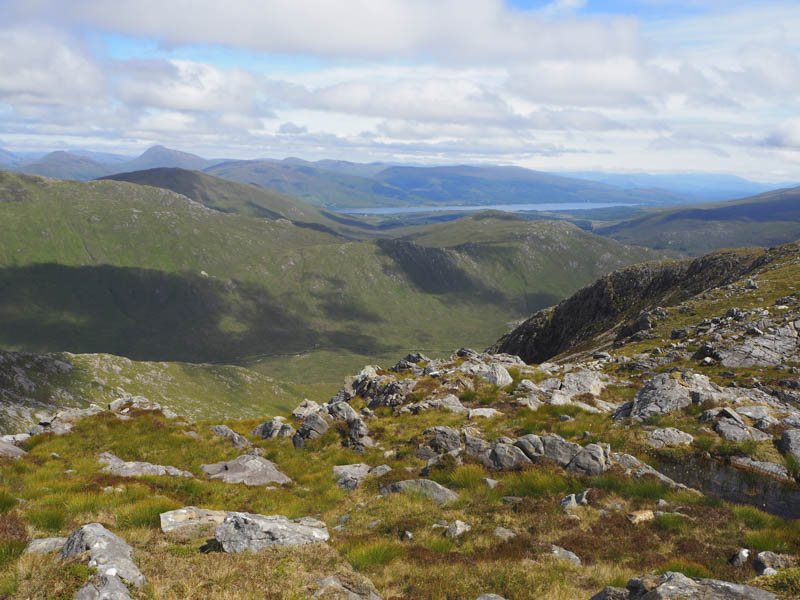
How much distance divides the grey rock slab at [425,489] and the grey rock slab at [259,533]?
563 centimetres

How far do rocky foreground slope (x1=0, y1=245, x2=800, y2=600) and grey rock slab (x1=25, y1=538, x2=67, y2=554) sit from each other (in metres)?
0.06

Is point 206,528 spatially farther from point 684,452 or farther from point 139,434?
point 684,452

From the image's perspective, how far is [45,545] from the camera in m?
12.0

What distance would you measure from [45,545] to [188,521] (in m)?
3.63

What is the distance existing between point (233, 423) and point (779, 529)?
34210 mm

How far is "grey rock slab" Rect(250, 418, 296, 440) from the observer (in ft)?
101

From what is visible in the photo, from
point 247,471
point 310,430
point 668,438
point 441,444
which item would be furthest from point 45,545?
point 668,438

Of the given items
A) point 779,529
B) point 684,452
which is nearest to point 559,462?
point 684,452

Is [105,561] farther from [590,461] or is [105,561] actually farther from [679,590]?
[590,461]

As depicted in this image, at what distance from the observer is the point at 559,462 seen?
800 inches

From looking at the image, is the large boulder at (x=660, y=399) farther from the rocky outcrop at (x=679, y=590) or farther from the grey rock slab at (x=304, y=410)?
the grey rock slab at (x=304, y=410)

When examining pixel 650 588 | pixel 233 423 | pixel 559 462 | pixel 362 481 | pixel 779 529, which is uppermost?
pixel 650 588

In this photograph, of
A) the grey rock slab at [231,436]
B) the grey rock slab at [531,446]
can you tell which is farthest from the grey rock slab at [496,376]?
the grey rock slab at [231,436]

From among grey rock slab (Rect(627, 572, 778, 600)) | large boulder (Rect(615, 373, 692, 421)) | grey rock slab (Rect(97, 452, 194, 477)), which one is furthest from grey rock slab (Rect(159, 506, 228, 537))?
large boulder (Rect(615, 373, 692, 421))
